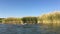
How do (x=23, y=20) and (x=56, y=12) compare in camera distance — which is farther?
(x=23, y=20)

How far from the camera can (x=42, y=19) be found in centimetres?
4794

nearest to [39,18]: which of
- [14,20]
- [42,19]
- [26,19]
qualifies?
[42,19]

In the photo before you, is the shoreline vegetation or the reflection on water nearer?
the reflection on water

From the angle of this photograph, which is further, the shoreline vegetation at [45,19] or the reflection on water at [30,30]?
the shoreline vegetation at [45,19]

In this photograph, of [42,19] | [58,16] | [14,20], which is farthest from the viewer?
[14,20]

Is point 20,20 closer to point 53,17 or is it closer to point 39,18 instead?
point 39,18

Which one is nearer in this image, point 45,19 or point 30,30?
point 30,30

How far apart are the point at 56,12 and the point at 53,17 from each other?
1.70m

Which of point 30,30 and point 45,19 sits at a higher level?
point 45,19

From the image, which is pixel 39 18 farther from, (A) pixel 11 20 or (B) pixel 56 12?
(A) pixel 11 20

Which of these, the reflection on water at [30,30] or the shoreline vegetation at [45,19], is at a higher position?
the shoreline vegetation at [45,19]

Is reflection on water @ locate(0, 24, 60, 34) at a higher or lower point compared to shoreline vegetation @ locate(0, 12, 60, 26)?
lower

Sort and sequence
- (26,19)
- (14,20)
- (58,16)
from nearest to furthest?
(58,16) → (26,19) → (14,20)

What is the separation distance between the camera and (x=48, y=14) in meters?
46.1
